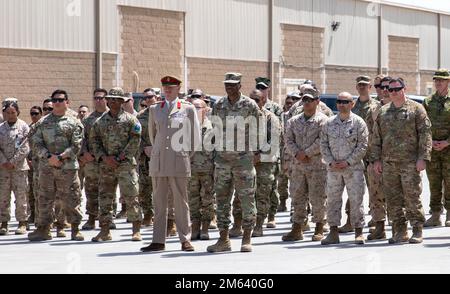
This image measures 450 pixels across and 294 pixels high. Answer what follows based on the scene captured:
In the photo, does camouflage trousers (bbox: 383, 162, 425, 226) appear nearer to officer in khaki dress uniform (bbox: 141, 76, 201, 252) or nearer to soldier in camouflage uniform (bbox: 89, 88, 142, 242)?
officer in khaki dress uniform (bbox: 141, 76, 201, 252)

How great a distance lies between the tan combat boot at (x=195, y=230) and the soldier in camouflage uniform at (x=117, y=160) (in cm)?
70

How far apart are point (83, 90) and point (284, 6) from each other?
497 inches

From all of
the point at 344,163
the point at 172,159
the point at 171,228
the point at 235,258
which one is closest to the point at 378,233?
the point at 344,163

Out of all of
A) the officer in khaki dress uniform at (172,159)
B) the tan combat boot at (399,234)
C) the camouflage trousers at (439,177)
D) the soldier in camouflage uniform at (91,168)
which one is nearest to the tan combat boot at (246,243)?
the officer in khaki dress uniform at (172,159)

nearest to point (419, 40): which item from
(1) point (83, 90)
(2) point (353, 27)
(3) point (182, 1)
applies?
(2) point (353, 27)

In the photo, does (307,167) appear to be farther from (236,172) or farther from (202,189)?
(202,189)

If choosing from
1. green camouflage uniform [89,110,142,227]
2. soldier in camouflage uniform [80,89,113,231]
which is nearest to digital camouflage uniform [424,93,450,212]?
green camouflage uniform [89,110,142,227]

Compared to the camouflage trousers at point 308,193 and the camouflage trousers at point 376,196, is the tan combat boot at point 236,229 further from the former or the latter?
the camouflage trousers at point 376,196

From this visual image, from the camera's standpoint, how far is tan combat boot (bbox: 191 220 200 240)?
15.1 meters

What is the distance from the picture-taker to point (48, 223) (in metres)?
15.2

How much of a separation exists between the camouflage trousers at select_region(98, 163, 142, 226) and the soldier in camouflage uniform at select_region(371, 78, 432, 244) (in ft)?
10.6

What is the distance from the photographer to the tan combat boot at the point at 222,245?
43.9ft

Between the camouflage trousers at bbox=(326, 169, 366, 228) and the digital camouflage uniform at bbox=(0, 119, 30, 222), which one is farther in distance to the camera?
the digital camouflage uniform at bbox=(0, 119, 30, 222)
